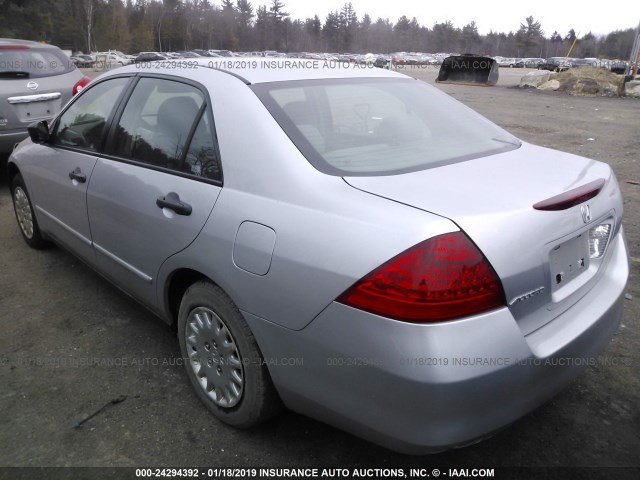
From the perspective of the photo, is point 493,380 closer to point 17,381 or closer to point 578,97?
point 17,381

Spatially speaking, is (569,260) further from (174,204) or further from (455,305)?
(174,204)

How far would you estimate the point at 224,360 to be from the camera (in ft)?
7.71

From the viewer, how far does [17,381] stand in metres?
2.79

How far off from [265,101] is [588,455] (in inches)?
82.1

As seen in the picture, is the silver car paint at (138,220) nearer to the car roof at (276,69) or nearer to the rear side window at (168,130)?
the rear side window at (168,130)

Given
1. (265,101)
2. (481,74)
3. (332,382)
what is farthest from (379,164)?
(481,74)

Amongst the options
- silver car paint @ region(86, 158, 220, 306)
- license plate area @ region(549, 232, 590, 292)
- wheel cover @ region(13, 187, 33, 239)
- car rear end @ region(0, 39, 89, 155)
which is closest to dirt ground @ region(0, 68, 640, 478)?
silver car paint @ region(86, 158, 220, 306)

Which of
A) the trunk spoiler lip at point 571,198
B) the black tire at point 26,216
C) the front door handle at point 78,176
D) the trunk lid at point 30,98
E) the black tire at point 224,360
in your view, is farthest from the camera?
the trunk lid at point 30,98

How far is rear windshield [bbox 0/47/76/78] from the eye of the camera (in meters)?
6.17

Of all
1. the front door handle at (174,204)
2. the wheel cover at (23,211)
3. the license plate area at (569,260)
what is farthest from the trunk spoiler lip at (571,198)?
the wheel cover at (23,211)

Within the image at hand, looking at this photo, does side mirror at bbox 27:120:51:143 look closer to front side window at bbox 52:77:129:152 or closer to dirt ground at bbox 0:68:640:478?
front side window at bbox 52:77:129:152

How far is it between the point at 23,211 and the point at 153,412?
2.85m

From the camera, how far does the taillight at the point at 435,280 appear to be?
1641 mm

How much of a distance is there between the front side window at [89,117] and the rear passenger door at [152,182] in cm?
20
